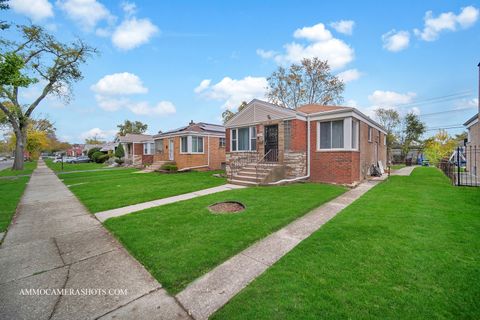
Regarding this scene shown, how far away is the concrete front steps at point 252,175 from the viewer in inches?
407

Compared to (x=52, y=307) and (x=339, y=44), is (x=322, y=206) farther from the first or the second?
(x=339, y=44)

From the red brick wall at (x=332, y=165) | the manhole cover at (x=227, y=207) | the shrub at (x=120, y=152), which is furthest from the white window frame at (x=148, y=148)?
the manhole cover at (x=227, y=207)

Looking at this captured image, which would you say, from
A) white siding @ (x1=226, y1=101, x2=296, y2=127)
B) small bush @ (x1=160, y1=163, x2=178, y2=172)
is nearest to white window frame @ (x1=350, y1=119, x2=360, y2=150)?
white siding @ (x1=226, y1=101, x2=296, y2=127)

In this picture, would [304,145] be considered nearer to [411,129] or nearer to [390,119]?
[411,129]

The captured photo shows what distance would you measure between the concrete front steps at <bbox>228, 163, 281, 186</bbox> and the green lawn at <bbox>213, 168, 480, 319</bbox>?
5436mm

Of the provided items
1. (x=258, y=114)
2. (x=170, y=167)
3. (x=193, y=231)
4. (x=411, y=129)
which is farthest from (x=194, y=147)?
(x=411, y=129)

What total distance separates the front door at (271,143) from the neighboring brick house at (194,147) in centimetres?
768

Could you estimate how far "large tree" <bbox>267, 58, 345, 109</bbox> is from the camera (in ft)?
89.2

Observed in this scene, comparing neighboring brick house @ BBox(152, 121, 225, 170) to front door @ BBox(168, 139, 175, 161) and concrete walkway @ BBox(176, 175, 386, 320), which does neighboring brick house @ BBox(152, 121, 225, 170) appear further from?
concrete walkway @ BBox(176, 175, 386, 320)

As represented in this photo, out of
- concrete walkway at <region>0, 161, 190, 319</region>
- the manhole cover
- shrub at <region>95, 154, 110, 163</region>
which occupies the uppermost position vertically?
shrub at <region>95, 154, 110, 163</region>

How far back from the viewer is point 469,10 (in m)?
10.2

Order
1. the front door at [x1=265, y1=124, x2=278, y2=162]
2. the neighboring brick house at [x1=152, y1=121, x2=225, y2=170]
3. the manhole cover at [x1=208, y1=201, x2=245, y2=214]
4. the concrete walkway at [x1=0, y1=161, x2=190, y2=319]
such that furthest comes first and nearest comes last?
the neighboring brick house at [x1=152, y1=121, x2=225, y2=170]
the front door at [x1=265, y1=124, x2=278, y2=162]
the manhole cover at [x1=208, y1=201, x2=245, y2=214]
the concrete walkway at [x1=0, y1=161, x2=190, y2=319]

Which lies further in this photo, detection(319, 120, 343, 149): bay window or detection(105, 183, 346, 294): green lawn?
detection(319, 120, 343, 149): bay window

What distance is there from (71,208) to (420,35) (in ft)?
65.7
